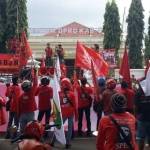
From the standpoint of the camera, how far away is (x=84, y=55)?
1767 cm

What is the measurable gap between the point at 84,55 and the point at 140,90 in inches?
233

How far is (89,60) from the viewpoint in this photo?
17484 mm

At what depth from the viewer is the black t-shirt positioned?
1168cm

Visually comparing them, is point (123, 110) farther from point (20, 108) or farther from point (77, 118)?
point (77, 118)

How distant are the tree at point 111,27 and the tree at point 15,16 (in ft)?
29.5

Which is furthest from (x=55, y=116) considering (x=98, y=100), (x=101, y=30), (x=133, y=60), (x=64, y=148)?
(x=101, y=30)

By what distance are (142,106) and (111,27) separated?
156ft

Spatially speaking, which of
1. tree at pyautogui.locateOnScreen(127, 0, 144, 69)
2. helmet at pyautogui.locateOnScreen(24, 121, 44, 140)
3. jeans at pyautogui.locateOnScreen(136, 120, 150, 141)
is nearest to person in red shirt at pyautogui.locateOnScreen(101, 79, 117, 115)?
jeans at pyautogui.locateOnScreen(136, 120, 150, 141)

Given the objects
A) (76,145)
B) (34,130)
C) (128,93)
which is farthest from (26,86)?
(34,130)

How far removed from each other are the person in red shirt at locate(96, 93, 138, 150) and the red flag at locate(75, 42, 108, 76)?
366 inches

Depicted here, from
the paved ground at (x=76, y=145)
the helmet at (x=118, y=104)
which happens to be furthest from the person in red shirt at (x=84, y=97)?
the helmet at (x=118, y=104)

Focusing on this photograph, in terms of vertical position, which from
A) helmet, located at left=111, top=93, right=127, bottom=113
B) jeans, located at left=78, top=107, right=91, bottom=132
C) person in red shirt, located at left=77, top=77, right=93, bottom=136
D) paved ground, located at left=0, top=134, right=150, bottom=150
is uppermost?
helmet, located at left=111, top=93, right=127, bottom=113

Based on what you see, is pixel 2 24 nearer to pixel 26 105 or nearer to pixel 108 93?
pixel 26 105

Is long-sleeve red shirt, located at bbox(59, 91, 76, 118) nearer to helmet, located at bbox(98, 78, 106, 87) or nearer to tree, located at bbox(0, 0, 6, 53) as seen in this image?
helmet, located at bbox(98, 78, 106, 87)
